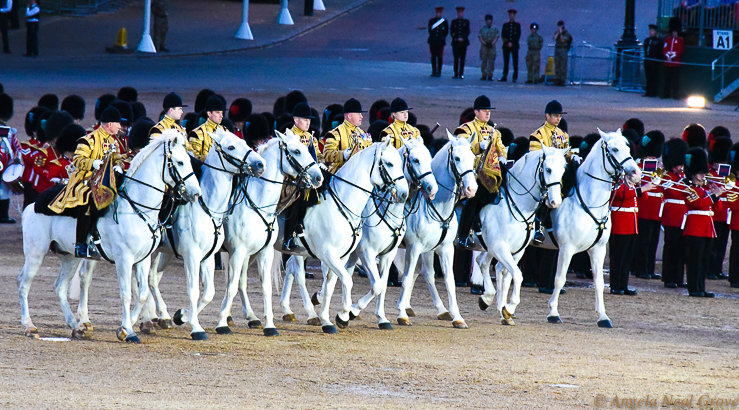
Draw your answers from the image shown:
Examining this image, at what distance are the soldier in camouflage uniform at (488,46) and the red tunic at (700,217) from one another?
15621mm

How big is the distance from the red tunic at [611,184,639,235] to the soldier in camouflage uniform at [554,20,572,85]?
49.6 ft

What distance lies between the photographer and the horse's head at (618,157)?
1190cm

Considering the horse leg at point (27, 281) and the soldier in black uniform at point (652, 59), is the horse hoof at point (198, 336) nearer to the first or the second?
the horse leg at point (27, 281)

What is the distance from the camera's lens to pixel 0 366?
9133 mm

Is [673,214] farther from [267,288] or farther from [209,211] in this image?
[209,211]

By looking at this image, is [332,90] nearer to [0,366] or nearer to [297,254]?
[297,254]

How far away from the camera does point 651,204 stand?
50.7ft

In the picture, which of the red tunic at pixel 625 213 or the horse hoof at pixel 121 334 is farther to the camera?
the red tunic at pixel 625 213

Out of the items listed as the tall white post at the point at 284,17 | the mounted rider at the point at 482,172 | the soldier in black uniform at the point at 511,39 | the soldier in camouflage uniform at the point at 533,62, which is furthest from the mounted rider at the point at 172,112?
the tall white post at the point at 284,17

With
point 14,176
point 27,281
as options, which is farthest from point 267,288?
point 14,176

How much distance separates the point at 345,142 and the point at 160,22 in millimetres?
A: 21695

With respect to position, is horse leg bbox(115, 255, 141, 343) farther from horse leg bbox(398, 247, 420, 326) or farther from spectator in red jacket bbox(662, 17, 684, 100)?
spectator in red jacket bbox(662, 17, 684, 100)

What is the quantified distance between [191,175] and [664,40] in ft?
67.8

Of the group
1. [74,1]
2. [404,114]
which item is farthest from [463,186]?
[74,1]
